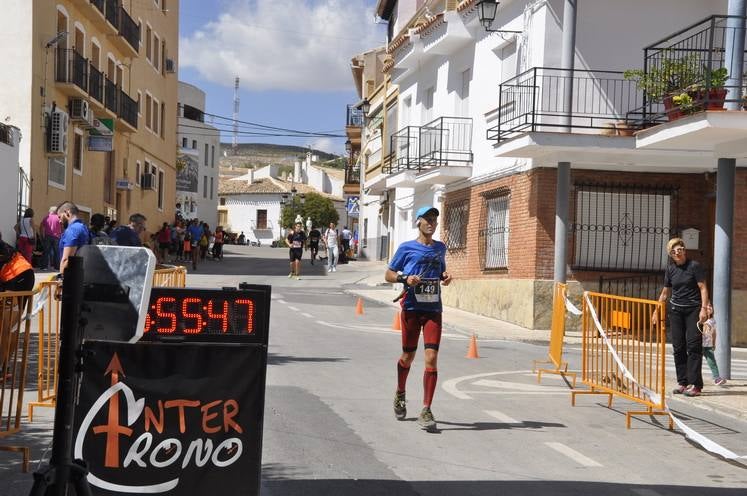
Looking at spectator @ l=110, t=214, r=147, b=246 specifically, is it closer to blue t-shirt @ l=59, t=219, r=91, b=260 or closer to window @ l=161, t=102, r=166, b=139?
blue t-shirt @ l=59, t=219, r=91, b=260

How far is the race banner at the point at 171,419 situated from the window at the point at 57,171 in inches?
1002

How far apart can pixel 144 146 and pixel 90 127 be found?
10.7 metres

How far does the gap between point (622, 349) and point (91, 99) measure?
25.2 meters

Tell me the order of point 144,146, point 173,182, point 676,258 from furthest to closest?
point 173,182
point 144,146
point 676,258

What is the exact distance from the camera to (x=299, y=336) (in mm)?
16391

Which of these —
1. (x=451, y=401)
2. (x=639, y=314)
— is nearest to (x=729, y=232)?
(x=639, y=314)

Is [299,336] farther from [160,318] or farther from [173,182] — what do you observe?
[173,182]

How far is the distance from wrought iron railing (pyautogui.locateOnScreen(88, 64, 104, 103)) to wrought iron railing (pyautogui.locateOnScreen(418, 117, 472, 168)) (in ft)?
37.3

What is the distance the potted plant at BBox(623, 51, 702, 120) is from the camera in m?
15.2

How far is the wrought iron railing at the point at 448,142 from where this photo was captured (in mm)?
25375

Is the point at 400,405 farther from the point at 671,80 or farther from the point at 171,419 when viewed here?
the point at 671,80

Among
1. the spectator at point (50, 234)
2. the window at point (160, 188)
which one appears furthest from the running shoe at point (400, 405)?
the window at point (160, 188)

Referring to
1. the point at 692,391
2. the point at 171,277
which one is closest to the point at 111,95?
the point at 171,277

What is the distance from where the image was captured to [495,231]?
2320cm
